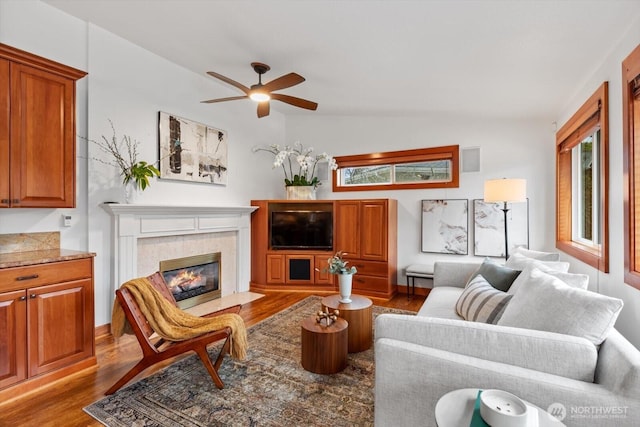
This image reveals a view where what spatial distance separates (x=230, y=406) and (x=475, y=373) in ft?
5.02

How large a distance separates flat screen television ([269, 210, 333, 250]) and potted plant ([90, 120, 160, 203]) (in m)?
2.06

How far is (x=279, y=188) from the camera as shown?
19.2 ft

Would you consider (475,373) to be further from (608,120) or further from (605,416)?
(608,120)

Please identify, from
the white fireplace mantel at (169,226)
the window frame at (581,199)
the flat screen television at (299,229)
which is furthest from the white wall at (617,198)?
the white fireplace mantel at (169,226)

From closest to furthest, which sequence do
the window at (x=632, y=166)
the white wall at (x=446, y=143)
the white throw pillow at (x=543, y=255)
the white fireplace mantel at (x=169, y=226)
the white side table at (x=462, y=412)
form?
1. the white side table at (x=462, y=412)
2. the window at (x=632, y=166)
3. the white throw pillow at (x=543, y=255)
4. the white fireplace mantel at (x=169, y=226)
5. the white wall at (x=446, y=143)

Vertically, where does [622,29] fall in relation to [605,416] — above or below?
above

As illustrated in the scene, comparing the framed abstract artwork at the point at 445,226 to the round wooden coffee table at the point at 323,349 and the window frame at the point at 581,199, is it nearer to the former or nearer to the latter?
the window frame at the point at 581,199

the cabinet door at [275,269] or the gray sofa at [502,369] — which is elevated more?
the gray sofa at [502,369]

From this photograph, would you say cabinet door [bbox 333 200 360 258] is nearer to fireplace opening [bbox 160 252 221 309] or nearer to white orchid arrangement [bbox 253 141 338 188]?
white orchid arrangement [bbox 253 141 338 188]

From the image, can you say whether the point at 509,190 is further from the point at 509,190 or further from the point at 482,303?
the point at 482,303

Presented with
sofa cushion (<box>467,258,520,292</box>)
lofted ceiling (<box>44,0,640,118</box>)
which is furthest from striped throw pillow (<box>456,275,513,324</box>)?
lofted ceiling (<box>44,0,640,118</box>)

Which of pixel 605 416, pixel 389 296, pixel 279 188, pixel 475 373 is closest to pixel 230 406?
pixel 475 373

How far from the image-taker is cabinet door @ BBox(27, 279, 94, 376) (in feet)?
7.18

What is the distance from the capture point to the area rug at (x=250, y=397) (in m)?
1.89
